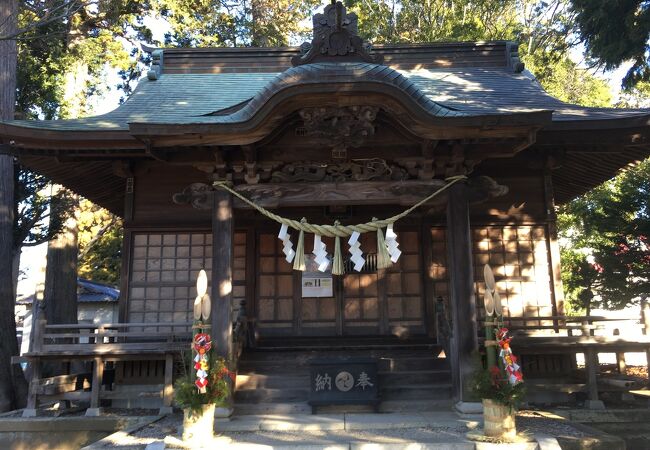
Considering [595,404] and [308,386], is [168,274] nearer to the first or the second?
[308,386]

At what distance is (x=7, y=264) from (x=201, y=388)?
21.9ft

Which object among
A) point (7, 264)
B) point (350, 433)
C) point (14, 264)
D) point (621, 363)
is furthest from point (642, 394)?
point (14, 264)

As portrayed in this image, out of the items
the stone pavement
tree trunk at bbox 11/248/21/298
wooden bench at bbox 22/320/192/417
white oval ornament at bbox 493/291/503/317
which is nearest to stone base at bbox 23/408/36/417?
wooden bench at bbox 22/320/192/417

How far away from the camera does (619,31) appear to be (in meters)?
11.0

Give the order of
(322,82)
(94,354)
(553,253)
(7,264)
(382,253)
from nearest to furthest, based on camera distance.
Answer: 1. (322,82)
2. (382,253)
3. (94,354)
4. (553,253)
5. (7,264)

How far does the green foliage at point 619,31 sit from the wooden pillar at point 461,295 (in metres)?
6.55

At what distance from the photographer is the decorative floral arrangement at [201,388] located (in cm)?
579

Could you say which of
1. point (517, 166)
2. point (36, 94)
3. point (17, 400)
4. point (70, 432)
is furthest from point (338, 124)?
point (36, 94)

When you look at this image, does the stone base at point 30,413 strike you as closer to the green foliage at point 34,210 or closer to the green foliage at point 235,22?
the green foliage at point 34,210

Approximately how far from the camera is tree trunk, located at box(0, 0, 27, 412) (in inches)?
390

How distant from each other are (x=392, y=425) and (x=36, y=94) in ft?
39.1

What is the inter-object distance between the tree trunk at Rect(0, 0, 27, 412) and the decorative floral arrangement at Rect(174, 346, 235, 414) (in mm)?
5999

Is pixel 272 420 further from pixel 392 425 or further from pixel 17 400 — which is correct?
pixel 17 400

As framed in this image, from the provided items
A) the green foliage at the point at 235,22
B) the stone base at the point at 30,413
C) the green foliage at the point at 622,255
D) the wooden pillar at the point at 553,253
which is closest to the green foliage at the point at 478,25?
the green foliage at the point at 235,22
